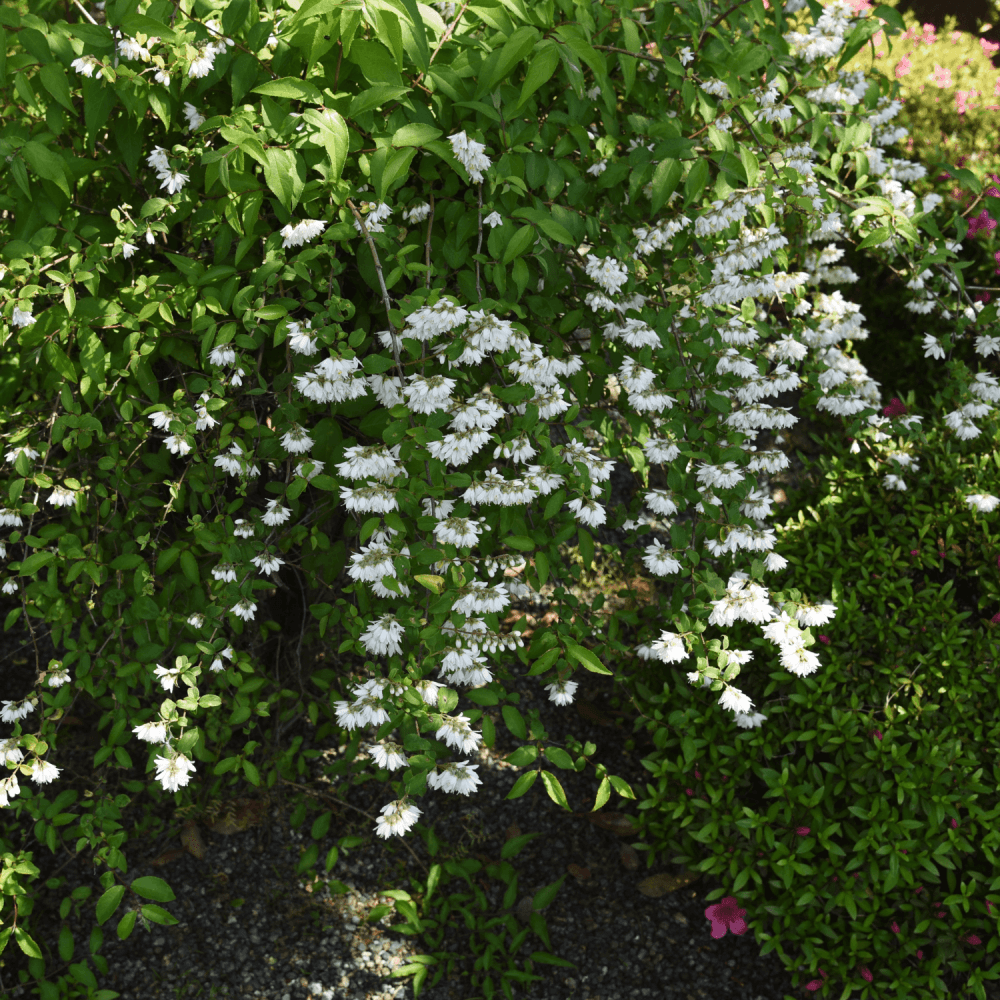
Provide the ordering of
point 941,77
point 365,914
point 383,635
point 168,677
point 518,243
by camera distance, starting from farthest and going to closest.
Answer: point 941,77, point 365,914, point 168,677, point 383,635, point 518,243

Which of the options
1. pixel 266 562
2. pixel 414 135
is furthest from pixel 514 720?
pixel 414 135

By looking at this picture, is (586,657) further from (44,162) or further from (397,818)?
(44,162)

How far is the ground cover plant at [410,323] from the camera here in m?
1.67

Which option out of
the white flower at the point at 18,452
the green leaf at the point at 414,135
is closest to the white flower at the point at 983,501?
the green leaf at the point at 414,135

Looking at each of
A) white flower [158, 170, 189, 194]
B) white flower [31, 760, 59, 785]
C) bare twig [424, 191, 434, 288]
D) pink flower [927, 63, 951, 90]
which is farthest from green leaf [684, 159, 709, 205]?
pink flower [927, 63, 951, 90]

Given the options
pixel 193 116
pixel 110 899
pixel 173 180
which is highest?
pixel 193 116

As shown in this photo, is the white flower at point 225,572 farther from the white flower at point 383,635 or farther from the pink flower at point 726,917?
the pink flower at point 726,917

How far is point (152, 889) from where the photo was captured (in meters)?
2.05

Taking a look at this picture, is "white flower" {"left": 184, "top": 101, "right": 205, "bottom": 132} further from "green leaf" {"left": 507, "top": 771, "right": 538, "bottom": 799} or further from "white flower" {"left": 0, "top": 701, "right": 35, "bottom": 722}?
"green leaf" {"left": 507, "top": 771, "right": 538, "bottom": 799}

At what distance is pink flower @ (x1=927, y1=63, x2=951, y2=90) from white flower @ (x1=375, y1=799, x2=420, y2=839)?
16.7ft

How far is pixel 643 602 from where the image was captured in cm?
344

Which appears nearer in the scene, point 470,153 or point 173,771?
point 470,153

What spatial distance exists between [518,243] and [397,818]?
1246 millimetres

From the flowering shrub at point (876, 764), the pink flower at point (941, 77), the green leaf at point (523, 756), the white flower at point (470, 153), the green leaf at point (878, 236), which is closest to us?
the white flower at point (470, 153)
